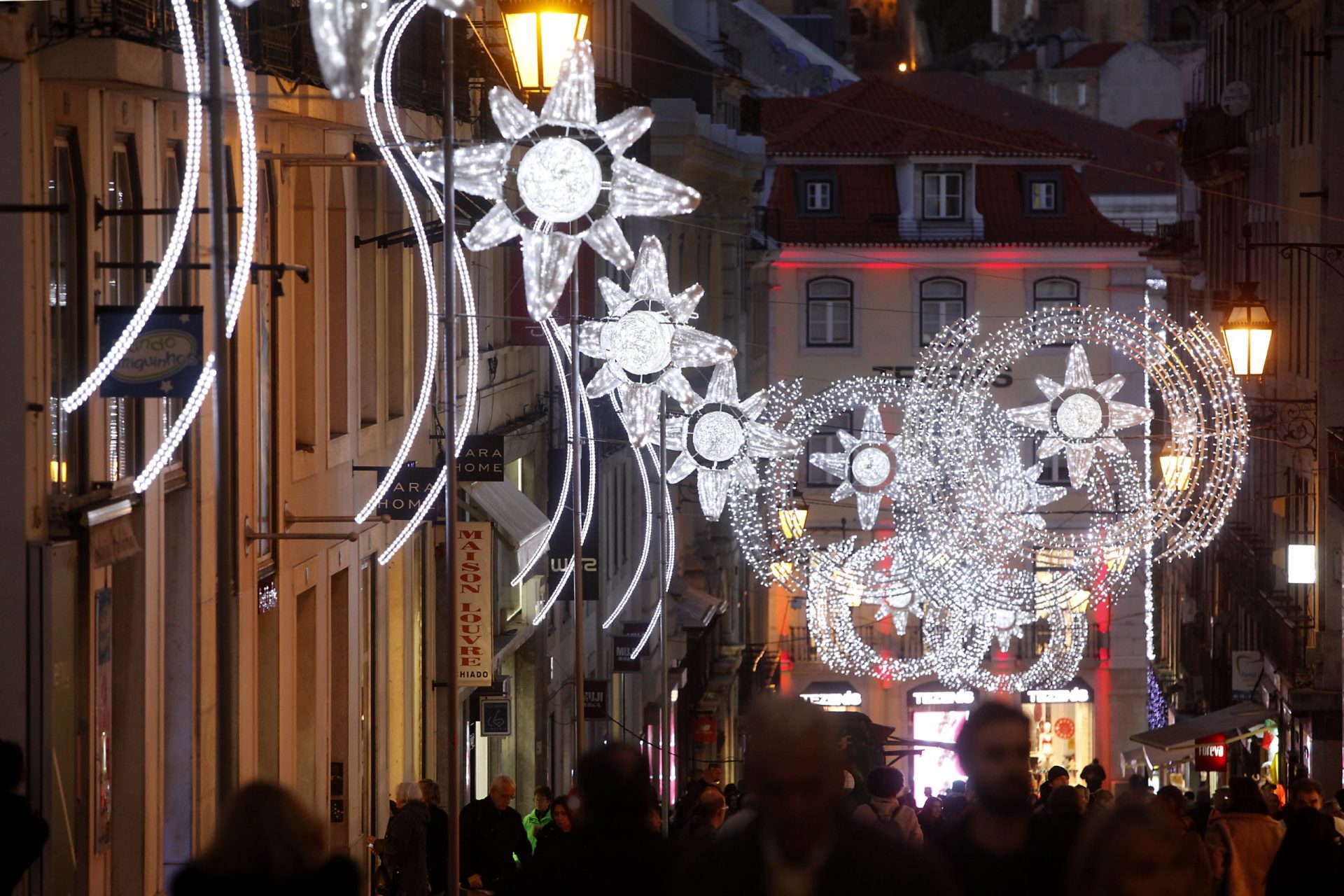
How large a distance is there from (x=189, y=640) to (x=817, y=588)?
31447 mm

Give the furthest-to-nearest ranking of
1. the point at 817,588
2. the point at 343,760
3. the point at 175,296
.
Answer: the point at 817,588 → the point at 343,760 → the point at 175,296

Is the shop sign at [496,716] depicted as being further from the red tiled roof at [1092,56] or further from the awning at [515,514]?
the red tiled roof at [1092,56]

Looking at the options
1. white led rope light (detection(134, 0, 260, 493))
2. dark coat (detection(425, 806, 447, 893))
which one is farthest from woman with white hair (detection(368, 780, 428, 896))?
white led rope light (detection(134, 0, 260, 493))

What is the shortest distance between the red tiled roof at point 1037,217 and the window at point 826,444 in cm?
522

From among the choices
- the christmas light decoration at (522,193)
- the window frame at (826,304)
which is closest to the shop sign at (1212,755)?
the christmas light decoration at (522,193)

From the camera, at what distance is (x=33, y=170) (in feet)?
40.1

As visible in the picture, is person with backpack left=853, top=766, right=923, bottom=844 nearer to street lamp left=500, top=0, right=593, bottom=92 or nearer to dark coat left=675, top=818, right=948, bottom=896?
street lamp left=500, top=0, right=593, bottom=92

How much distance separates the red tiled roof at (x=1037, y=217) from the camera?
53.3 metres

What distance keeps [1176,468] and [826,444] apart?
26.6m

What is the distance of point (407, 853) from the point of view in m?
17.4

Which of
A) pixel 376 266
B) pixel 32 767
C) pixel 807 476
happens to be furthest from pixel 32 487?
pixel 807 476

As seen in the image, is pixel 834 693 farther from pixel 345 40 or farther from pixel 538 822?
pixel 345 40

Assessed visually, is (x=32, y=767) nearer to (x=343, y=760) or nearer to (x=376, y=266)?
(x=343, y=760)

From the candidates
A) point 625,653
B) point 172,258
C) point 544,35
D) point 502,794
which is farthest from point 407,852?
point 625,653
